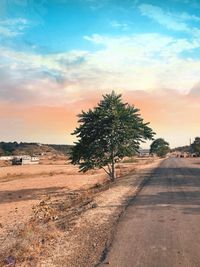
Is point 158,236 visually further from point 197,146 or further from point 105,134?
point 197,146

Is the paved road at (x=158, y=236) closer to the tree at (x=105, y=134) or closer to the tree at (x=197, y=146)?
the tree at (x=105, y=134)

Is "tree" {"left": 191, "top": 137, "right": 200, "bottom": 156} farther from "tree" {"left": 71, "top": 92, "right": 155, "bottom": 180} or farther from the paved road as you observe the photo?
the paved road

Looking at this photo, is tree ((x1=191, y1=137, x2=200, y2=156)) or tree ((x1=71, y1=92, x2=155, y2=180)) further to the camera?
tree ((x1=191, y1=137, x2=200, y2=156))

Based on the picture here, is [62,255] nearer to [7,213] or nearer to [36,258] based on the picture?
[36,258]

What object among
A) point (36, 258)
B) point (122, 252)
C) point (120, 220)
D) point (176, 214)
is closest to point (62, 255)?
point (36, 258)

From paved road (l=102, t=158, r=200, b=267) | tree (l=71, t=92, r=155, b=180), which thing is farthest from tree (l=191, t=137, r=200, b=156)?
paved road (l=102, t=158, r=200, b=267)

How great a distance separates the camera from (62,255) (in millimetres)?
10016

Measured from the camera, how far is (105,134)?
34438 mm

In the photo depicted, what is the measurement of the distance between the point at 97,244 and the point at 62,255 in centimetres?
129

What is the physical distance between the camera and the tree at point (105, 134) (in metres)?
34.2

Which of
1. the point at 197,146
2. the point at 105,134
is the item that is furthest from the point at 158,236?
the point at 197,146

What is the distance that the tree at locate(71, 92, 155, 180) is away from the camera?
34250 mm

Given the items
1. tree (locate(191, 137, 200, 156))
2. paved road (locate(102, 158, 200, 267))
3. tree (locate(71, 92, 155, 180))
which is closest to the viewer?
paved road (locate(102, 158, 200, 267))

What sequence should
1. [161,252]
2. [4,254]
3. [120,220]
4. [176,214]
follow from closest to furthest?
[161,252] < [4,254] < [120,220] < [176,214]
